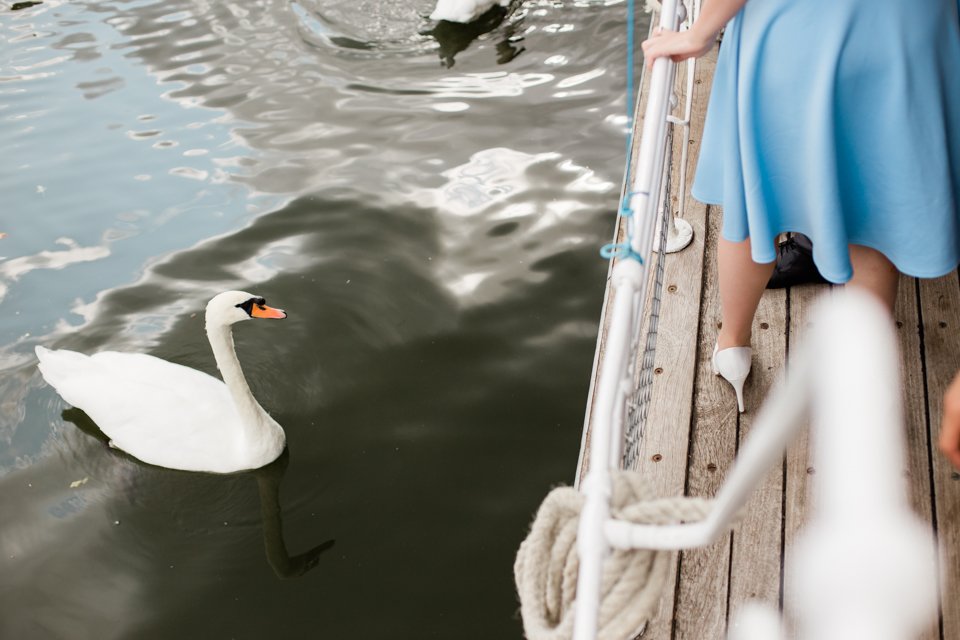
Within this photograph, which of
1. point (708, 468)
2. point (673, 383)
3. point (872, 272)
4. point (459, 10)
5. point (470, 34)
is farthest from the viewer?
point (470, 34)

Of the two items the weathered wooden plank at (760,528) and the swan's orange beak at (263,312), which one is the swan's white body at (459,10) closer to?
the swan's orange beak at (263,312)

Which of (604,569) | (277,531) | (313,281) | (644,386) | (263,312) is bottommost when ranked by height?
(277,531)

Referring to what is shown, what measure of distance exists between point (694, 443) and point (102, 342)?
270cm

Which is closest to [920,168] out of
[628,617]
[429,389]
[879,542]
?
[628,617]

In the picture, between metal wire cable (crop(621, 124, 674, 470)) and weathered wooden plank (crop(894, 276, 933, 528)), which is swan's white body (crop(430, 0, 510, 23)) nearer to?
metal wire cable (crop(621, 124, 674, 470))

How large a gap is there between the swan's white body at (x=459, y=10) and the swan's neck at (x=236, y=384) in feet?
10.7

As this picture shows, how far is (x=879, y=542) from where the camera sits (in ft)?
1.44

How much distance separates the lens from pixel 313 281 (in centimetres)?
403

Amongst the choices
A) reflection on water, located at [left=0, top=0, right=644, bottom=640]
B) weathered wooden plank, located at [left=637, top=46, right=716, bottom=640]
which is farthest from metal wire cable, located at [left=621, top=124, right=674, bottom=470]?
reflection on water, located at [left=0, top=0, right=644, bottom=640]

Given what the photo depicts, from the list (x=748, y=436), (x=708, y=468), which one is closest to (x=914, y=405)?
(x=748, y=436)

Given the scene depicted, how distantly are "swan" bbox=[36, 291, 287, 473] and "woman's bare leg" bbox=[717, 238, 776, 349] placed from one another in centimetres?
166

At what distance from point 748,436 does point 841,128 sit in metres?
0.90

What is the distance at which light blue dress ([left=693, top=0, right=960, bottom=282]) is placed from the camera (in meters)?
1.59

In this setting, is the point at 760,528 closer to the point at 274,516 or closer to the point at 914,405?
the point at 914,405
